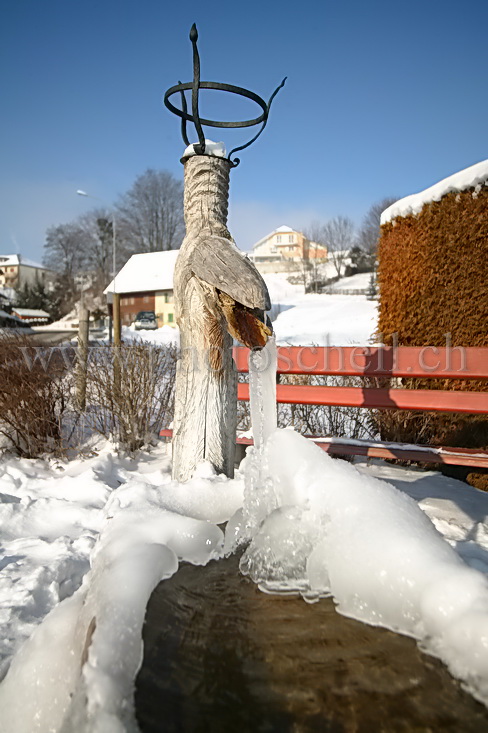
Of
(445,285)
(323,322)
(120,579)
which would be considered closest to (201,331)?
(120,579)

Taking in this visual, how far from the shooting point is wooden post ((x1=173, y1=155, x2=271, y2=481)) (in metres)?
2.11

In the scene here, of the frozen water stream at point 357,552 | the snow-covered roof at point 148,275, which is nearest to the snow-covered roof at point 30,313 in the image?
the snow-covered roof at point 148,275

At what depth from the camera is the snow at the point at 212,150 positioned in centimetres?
218

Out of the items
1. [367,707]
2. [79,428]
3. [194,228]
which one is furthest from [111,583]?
[79,428]

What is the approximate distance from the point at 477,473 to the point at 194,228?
3.30 m

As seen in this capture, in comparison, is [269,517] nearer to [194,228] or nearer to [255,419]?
[255,419]

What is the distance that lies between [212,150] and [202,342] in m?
Answer: 0.86

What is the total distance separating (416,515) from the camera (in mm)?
1359

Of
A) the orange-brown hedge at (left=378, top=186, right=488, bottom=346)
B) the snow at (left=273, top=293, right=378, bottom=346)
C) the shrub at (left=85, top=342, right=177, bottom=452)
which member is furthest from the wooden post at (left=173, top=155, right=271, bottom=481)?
the snow at (left=273, top=293, right=378, bottom=346)

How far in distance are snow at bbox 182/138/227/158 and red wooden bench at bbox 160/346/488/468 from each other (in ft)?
6.92

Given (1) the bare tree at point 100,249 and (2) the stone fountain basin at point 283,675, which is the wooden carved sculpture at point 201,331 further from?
(1) the bare tree at point 100,249

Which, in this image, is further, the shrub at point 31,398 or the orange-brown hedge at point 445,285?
the shrub at point 31,398

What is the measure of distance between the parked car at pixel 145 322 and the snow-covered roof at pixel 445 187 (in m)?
25.7

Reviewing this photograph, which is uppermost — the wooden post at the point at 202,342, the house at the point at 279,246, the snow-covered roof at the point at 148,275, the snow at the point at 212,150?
the house at the point at 279,246
